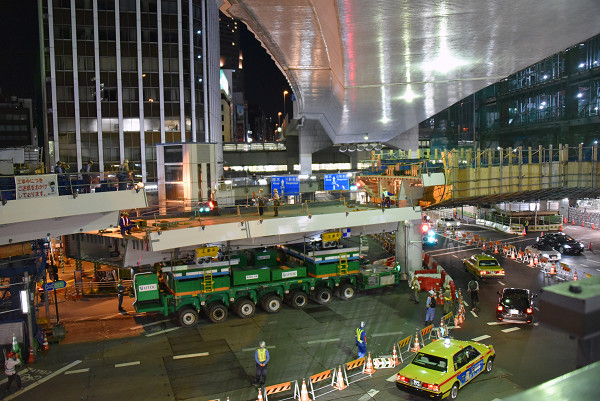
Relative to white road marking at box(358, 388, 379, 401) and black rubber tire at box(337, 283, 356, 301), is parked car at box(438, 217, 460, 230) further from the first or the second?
white road marking at box(358, 388, 379, 401)

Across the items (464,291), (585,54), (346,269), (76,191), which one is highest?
(585,54)

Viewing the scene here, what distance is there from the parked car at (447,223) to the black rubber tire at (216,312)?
31.6 meters

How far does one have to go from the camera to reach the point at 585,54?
61.3 metres

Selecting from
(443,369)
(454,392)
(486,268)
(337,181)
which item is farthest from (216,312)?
(486,268)

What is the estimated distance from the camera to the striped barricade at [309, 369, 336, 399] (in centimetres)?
1348

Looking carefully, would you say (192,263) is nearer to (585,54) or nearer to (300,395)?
(300,395)

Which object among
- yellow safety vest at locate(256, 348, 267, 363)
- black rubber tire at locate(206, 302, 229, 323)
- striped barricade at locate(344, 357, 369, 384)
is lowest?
striped barricade at locate(344, 357, 369, 384)

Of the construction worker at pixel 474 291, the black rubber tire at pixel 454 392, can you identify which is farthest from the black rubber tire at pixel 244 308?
the black rubber tire at pixel 454 392

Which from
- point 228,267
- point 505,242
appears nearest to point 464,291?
point 228,267

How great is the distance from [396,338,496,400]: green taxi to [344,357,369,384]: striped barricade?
1707 mm

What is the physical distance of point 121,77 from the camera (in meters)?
49.4

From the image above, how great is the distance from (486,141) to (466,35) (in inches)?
2664

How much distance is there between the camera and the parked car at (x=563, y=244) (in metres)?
33.1

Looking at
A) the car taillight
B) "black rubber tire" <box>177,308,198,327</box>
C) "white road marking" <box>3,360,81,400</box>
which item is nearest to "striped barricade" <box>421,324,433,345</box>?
the car taillight
